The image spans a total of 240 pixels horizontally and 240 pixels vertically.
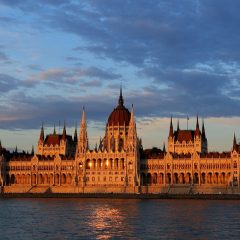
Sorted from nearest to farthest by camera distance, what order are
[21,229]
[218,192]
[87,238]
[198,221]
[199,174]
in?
[87,238] → [21,229] → [198,221] → [218,192] → [199,174]

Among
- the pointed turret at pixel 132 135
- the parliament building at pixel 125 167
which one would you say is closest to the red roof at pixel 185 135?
the parliament building at pixel 125 167

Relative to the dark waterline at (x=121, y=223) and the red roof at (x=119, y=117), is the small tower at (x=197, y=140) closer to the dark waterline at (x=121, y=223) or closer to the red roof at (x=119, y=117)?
the red roof at (x=119, y=117)

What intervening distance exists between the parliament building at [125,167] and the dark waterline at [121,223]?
172 feet

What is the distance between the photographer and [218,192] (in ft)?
470

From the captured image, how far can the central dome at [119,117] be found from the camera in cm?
17125

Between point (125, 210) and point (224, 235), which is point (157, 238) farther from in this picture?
point (125, 210)

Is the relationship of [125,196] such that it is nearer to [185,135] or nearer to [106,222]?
[185,135]

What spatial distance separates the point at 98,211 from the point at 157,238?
1350 inches

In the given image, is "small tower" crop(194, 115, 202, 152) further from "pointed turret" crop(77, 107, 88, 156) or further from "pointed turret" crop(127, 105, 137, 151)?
"pointed turret" crop(77, 107, 88, 156)

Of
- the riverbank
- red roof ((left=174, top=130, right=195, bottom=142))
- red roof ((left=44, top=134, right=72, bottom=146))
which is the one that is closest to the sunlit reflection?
the riverbank

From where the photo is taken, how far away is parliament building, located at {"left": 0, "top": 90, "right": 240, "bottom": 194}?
501 feet

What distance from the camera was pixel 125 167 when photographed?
156750 mm

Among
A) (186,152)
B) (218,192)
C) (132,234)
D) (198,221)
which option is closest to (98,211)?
(198,221)

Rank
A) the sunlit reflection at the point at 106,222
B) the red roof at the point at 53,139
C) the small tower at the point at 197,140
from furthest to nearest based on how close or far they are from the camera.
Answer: the red roof at the point at 53,139, the small tower at the point at 197,140, the sunlit reflection at the point at 106,222
